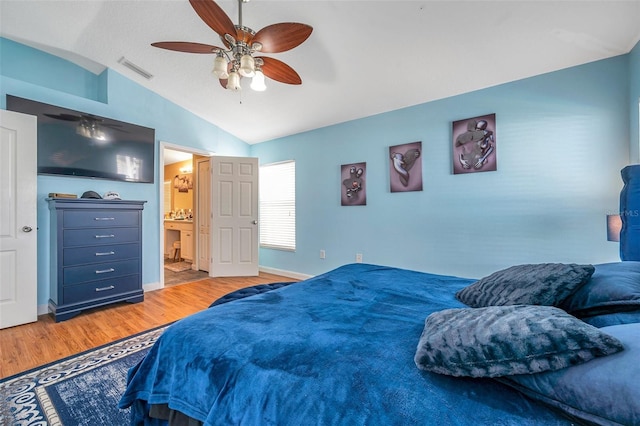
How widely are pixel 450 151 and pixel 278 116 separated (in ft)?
7.88

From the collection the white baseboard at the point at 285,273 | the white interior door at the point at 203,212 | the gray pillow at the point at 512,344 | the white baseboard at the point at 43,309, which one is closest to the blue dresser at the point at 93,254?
the white baseboard at the point at 43,309

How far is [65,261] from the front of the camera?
2.72 meters

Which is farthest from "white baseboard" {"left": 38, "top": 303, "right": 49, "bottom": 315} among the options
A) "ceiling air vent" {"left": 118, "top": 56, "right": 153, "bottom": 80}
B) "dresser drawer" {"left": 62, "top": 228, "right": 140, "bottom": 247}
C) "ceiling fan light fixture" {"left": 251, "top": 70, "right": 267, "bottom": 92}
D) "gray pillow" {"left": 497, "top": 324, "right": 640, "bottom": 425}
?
"gray pillow" {"left": 497, "top": 324, "right": 640, "bottom": 425}

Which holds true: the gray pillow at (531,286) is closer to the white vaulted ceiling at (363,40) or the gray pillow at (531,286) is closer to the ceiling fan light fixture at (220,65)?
the white vaulted ceiling at (363,40)

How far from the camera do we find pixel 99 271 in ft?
9.68

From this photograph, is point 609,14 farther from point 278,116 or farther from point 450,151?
point 278,116

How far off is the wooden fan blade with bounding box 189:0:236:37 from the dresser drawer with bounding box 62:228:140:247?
246 centimetres

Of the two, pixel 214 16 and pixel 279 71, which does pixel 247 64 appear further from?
pixel 279 71

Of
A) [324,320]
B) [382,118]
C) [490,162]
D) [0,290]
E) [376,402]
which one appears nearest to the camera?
[376,402]

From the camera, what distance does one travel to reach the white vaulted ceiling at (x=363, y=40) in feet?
6.95

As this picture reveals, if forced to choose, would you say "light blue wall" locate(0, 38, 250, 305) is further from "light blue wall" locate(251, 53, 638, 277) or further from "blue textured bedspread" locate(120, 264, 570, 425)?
"blue textured bedspread" locate(120, 264, 570, 425)

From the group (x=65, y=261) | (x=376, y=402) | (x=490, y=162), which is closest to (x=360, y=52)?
(x=490, y=162)

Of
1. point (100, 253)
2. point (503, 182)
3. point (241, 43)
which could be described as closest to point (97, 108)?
point (100, 253)

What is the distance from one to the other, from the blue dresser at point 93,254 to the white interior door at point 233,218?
137cm
